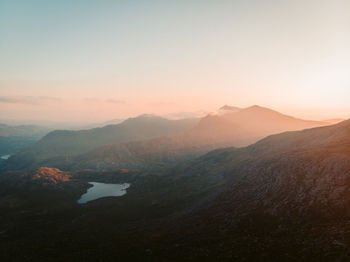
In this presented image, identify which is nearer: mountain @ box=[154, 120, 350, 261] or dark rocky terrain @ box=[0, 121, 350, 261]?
mountain @ box=[154, 120, 350, 261]

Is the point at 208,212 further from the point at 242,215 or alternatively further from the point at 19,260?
the point at 19,260

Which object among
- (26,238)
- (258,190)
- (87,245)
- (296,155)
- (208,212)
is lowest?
(26,238)

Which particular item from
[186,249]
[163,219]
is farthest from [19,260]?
[186,249]

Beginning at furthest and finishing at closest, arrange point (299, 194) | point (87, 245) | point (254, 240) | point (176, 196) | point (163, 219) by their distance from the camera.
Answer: point (176, 196)
point (163, 219)
point (87, 245)
point (299, 194)
point (254, 240)

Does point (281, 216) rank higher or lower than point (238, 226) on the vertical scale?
higher

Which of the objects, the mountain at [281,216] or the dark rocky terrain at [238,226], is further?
the dark rocky terrain at [238,226]

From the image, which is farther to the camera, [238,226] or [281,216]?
[238,226]

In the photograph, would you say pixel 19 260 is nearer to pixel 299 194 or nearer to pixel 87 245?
pixel 87 245

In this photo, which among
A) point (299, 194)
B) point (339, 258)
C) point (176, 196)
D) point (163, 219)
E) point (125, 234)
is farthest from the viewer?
point (176, 196)

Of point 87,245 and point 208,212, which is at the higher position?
point 208,212

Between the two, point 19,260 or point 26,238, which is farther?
point 26,238
